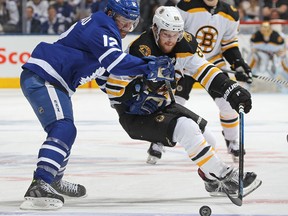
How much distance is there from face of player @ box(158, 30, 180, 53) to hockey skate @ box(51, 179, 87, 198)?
79 cm

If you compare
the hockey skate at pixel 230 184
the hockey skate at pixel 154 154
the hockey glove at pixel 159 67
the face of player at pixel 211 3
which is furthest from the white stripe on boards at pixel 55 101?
the face of player at pixel 211 3

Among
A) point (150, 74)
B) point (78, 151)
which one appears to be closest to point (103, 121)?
point (78, 151)

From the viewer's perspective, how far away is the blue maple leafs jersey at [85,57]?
419cm

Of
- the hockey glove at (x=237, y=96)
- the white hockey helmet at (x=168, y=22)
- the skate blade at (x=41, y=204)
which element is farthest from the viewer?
the white hockey helmet at (x=168, y=22)

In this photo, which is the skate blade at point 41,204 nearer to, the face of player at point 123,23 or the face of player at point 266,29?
the face of player at point 123,23

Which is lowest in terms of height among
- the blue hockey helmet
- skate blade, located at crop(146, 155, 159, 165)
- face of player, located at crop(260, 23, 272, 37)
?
face of player, located at crop(260, 23, 272, 37)

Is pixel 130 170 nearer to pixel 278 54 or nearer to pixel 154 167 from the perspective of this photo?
pixel 154 167

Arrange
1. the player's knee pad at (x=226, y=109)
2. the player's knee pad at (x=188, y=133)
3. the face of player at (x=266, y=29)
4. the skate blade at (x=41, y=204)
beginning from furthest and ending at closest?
1. the face of player at (x=266, y=29)
2. the player's knee pad at (x=226, y=109)
3. the player's knee pad at (x=188, y=133)
4. the skate blade at (x=41, y=204)

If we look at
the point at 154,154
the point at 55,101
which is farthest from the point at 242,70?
the point at 55,101

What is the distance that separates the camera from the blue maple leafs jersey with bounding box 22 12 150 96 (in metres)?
4.19

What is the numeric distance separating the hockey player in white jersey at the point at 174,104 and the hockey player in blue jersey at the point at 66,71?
21 centimetres

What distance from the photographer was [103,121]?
820 cm

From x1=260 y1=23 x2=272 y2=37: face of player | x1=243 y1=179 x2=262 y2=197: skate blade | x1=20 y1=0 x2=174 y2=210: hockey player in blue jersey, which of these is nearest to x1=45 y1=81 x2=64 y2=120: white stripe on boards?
x1=20 y1=0 x2=174 y2=210: hockey player in blue jersey

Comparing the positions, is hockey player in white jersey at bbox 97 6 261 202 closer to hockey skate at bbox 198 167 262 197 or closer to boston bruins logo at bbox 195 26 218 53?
hockey skate at bbox 198 167 262 197
